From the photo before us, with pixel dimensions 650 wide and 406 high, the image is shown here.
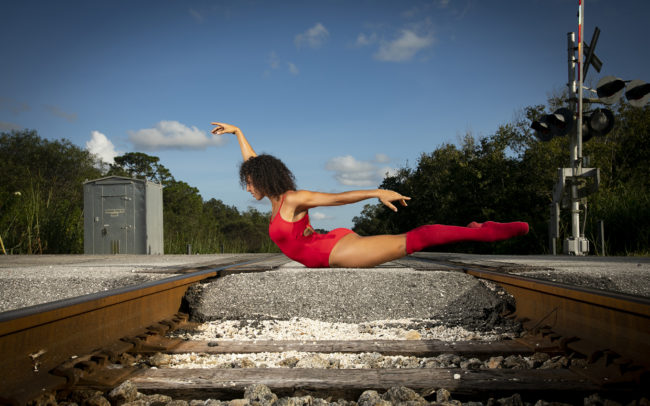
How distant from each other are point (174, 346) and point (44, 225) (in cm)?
1265

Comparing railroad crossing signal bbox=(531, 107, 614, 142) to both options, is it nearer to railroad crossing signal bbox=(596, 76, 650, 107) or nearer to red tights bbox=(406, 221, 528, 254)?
railroad crossing signal bbox=(596, 76, 650, 107)

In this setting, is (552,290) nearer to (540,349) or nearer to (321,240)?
(540,349)

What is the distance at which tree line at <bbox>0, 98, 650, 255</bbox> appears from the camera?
12586mm

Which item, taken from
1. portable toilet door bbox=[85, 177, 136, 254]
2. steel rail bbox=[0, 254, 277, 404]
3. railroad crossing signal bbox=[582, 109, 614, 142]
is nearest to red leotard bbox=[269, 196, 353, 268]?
steel rail bbox=[0, 254, 277, 404]

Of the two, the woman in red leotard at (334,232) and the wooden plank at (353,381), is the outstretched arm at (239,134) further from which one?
the wooden plank at (353,381)

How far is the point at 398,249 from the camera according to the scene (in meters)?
2.48

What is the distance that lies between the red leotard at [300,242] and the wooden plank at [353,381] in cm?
68

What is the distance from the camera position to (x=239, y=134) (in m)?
3.41

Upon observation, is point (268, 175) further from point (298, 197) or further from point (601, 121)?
point (601, 121)

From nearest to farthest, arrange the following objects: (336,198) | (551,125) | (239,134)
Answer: (336,198) → (239,134) → (551,125)

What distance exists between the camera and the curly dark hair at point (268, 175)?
2689 millimetres

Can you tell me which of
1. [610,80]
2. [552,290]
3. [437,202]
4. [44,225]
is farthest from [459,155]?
[552,290]

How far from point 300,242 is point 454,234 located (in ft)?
2.76

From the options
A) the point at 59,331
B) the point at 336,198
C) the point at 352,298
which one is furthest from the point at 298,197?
the point at 352,298
